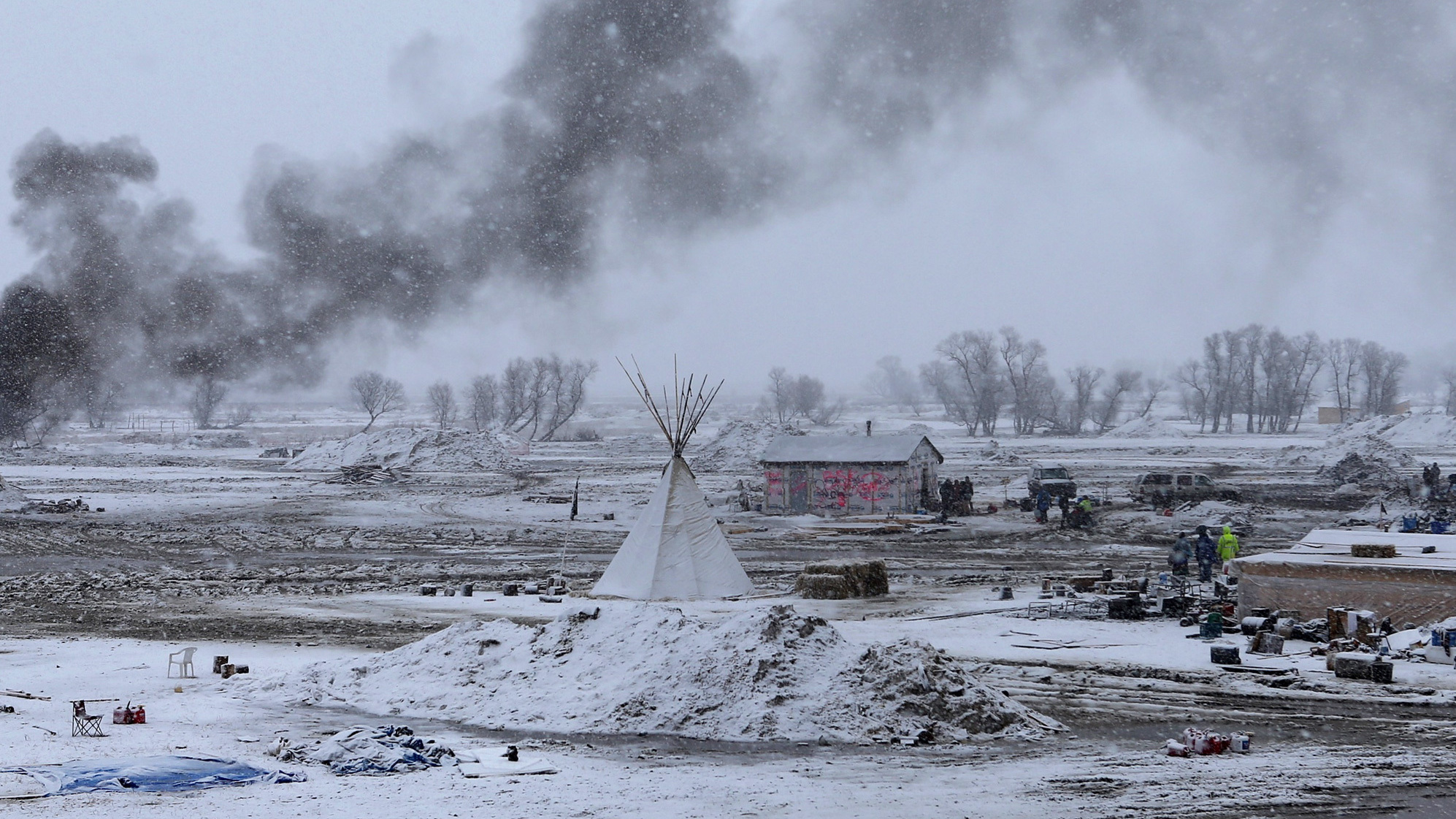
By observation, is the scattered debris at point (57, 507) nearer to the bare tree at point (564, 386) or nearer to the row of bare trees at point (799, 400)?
the bare tree at point (564, 386)

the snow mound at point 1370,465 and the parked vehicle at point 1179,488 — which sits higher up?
the snow mound at point 1370,465

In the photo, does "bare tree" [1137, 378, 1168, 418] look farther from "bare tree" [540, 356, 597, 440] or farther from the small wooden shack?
the small wooden shack

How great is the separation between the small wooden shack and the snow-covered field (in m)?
4.36

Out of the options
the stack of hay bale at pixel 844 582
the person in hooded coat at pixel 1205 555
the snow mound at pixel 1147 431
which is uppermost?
the snow mound at pixel 1147 431

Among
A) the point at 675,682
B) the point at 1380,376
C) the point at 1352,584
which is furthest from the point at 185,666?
the point at 1380,376

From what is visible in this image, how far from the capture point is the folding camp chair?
8.84m

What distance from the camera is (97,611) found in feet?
53.8

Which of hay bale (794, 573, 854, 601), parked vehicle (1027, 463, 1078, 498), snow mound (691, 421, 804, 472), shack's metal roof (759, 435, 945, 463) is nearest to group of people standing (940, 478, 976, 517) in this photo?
shack's metal roof (759, 435, 945, 463)

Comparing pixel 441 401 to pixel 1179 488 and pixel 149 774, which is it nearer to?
pixel 1179 488

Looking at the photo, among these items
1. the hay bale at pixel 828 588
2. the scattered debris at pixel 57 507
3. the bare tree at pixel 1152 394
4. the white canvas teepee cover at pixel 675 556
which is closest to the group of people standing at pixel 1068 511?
the hay bale at pixel 828 588

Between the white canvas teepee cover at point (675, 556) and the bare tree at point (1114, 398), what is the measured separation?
73744 millimetres

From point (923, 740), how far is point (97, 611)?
12972mm

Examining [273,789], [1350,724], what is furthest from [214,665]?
[1350,724]

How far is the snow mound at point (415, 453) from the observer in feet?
170
